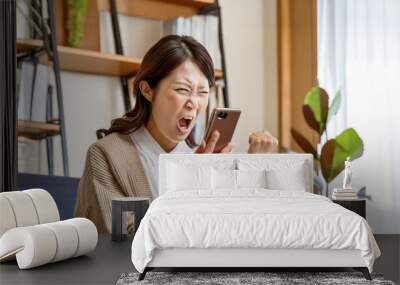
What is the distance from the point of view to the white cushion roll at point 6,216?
3559 millimetres

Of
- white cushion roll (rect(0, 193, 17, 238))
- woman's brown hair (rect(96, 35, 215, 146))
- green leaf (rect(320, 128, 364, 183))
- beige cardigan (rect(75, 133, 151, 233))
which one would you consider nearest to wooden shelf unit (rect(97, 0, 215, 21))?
woman's brown hair (rect(96, 35, 215, 146))

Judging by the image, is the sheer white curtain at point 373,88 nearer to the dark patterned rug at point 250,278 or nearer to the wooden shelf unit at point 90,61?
the wooden shelf unit at point 90,61

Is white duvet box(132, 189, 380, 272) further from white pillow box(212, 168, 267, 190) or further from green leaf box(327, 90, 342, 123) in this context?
green leaf box(327, 90, 342, 123)

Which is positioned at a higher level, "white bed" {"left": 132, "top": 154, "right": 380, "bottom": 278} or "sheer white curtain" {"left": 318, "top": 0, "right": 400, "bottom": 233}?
"sheer white curtain" {"left": 318, "top": 0, "right": 400, "bottom": 233}

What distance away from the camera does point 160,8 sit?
5.30 meters

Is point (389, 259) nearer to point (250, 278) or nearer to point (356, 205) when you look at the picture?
point (356, 205)

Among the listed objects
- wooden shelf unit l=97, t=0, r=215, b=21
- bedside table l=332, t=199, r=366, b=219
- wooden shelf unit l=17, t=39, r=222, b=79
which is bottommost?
bedside table l=332, t=199, r=366, b=219

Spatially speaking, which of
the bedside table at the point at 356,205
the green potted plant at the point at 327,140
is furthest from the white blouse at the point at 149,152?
the bedside table at the point at 356,205

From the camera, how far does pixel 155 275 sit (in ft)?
10.9

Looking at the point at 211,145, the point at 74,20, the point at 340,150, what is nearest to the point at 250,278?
the point at 211,145

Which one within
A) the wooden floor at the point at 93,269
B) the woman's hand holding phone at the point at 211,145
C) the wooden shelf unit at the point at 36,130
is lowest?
the wooden floor at the point at 93,269

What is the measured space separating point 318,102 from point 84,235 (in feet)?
7.67

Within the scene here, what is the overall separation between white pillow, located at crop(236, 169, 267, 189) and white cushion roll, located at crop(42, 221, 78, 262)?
115 cm

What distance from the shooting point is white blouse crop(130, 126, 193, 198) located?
480 cm
